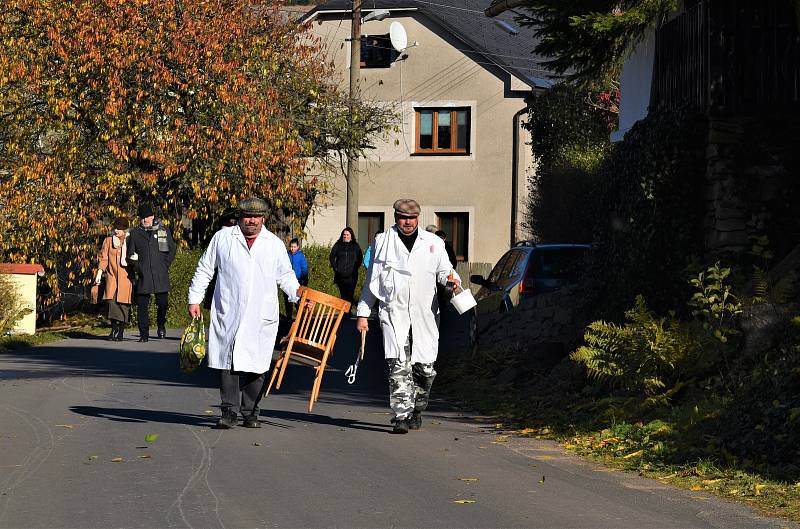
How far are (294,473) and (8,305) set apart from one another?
12.3 metres

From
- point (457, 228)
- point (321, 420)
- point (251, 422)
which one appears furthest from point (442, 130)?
point (251, 422)

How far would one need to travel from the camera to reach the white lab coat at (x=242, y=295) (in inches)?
445

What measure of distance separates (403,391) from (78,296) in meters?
16.5

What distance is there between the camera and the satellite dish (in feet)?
133

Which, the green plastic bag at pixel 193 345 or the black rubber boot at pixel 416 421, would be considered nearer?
the black rubber boot at pixel 416 421

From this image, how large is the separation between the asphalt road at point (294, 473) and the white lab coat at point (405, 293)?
71cm

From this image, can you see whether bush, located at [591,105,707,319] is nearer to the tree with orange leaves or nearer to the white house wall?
the tree with orange leaves

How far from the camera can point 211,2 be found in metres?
25.8

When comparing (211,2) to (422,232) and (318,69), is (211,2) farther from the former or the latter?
(422,232)

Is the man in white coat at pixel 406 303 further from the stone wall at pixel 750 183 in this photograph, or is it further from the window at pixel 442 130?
the window at pixel 442 130

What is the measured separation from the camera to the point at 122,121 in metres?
25.3

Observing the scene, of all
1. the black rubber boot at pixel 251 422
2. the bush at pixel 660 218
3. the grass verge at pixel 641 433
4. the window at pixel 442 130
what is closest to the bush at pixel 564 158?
the window at pixel 442 130

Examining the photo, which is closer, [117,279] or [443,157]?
[117,279]

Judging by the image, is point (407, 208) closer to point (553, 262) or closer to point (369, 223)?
point (553, 262)
